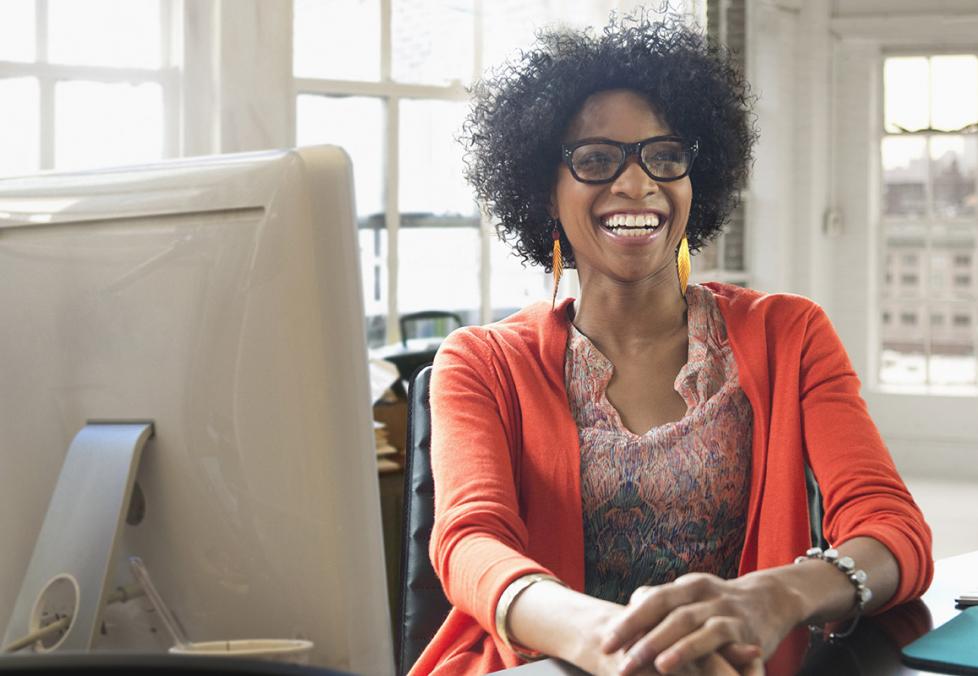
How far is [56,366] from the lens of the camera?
874 millimetres

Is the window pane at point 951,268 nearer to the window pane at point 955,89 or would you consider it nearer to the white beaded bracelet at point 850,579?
the window pane at point 955,89

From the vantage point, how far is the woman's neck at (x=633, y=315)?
1.64 m

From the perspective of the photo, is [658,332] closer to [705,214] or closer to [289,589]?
[705,214]

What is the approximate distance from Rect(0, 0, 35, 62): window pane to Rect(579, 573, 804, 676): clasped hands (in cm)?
239

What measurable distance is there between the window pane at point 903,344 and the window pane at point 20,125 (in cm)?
363

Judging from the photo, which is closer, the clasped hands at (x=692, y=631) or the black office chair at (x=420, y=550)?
the clasped hands at (x=692, y=631)

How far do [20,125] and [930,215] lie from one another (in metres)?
3.71

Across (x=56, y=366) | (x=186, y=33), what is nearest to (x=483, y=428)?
(x=56, y=366)

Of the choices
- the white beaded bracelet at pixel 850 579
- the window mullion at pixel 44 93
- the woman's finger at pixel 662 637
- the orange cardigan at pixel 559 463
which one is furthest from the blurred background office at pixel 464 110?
the white beaded bracelet at pixel 850 579

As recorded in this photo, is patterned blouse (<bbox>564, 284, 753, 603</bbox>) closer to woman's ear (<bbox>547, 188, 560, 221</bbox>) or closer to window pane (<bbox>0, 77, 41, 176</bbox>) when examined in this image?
woman's ear (<bbox>547, 188, 560, 221</bbox>)

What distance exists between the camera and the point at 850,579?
118 cm

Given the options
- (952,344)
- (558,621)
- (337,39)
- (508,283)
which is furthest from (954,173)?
(558,621)

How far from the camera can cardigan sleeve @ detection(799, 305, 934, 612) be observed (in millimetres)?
1268

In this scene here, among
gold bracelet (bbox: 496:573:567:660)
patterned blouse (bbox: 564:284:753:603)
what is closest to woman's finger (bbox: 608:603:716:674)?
gold bracelet (bbox: 496:573:567:660)
